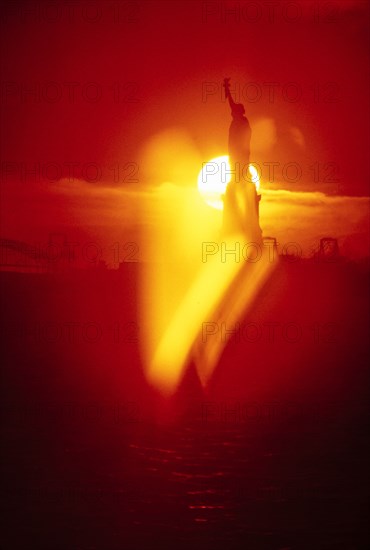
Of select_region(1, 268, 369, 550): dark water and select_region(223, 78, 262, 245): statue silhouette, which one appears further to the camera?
select_region(223, 78, 262, 245): statue silhouette

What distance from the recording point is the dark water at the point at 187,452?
503 inches

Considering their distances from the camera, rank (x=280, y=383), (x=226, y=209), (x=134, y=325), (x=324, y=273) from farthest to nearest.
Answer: (x=226, y=209)
(x=324, y=273)
(x=134, y=325)
(x=280, y=383)

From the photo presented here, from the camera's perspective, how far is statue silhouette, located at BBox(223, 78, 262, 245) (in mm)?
36562

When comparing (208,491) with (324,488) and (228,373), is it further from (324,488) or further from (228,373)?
(228,373)

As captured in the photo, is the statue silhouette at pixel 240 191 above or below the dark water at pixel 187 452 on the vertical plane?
above

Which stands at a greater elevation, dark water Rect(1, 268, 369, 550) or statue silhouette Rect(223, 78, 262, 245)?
statue silhouette Rect(223, 78, 262, 245)

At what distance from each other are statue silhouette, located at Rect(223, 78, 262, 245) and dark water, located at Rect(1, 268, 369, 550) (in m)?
8.92

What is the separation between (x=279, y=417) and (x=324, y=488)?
15.8 ft

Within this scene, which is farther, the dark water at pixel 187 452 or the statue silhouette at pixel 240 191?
the statue silhouette at pixel 240 191

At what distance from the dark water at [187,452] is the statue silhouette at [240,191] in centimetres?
892

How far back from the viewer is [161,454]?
16.5m

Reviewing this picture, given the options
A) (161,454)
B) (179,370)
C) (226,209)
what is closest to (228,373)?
(179,370)

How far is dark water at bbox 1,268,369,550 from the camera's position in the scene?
12.8 m

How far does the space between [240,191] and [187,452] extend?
21451mm
